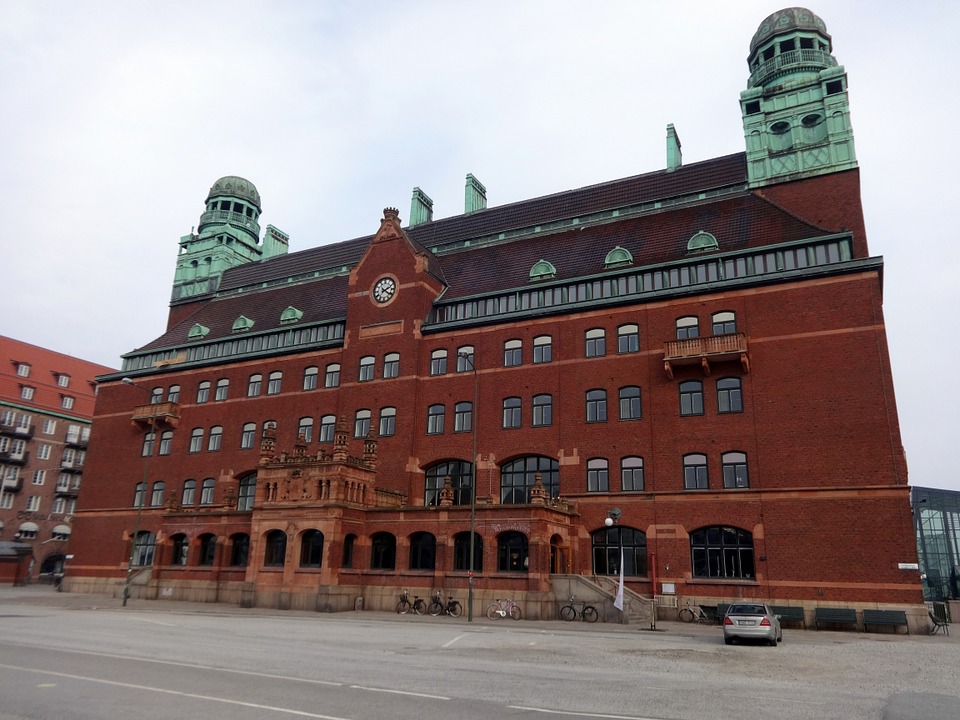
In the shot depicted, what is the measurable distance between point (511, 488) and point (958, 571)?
213 ft

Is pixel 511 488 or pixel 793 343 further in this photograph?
pixel 511 488

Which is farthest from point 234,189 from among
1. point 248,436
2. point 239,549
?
point 239,549

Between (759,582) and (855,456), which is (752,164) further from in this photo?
(759,582)

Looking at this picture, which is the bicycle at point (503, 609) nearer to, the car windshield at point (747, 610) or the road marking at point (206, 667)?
the car windshield at point (747, 610)

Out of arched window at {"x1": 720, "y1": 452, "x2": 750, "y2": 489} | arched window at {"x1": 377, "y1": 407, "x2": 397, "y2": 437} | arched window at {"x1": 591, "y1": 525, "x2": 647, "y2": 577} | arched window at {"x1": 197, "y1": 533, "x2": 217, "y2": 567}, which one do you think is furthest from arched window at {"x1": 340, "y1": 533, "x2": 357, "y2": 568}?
arched window at {"x1": 720, "y1": 452, "x2": 750, "y2": 489}

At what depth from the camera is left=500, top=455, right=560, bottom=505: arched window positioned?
39156mm

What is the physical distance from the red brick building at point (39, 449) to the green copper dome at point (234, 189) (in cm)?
2854

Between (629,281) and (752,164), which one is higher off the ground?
(752,164)

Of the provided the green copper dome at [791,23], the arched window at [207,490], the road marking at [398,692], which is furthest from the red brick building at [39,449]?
the green copper dome at [791,23]

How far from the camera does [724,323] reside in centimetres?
3656

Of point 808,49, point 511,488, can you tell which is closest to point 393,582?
point 511,488

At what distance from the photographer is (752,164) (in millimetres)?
42500

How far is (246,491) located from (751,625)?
36869mm

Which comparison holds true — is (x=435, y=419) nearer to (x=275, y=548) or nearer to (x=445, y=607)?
(x=275, y=548)
